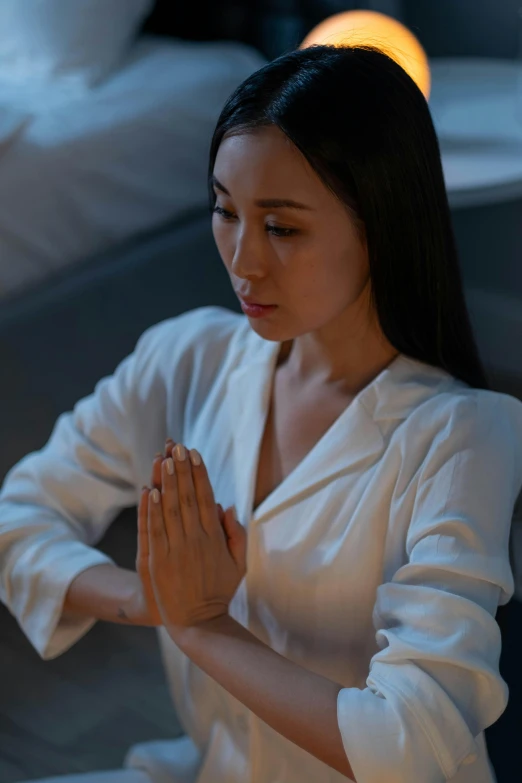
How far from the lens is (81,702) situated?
4.69ft

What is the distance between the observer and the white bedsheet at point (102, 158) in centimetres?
184

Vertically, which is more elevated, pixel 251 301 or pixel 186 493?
pixel 251 301

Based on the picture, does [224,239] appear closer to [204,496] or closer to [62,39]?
[204,496]

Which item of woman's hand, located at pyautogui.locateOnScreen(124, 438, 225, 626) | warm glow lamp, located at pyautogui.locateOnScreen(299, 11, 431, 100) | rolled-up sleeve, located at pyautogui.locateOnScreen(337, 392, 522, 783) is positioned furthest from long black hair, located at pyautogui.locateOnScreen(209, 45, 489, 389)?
warm glow lamp, located at pyautogui.locateOnScreen(299, 11, 431, 100)

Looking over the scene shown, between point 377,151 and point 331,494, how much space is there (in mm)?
291

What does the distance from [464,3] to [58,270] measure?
116 cm

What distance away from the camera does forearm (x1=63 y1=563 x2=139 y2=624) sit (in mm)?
971

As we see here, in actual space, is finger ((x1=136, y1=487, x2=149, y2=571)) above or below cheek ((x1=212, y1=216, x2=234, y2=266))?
below

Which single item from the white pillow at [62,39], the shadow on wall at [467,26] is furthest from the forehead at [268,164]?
the shadow on wall at [467,26]

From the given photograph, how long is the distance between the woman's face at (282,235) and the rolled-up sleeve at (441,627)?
16cm

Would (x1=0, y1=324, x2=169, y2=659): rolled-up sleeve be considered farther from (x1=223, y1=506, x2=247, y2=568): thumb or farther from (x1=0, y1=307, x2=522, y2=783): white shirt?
(x1=223, y1=506, x2=247, y2=568): thumb

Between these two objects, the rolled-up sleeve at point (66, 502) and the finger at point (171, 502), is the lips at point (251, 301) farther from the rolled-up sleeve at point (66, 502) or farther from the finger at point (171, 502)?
the rolled-up sleeve at point (66, 502)

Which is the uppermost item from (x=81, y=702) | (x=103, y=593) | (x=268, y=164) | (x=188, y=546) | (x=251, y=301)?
(x=268, y=164)

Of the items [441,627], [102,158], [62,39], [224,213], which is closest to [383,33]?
[102,158]
